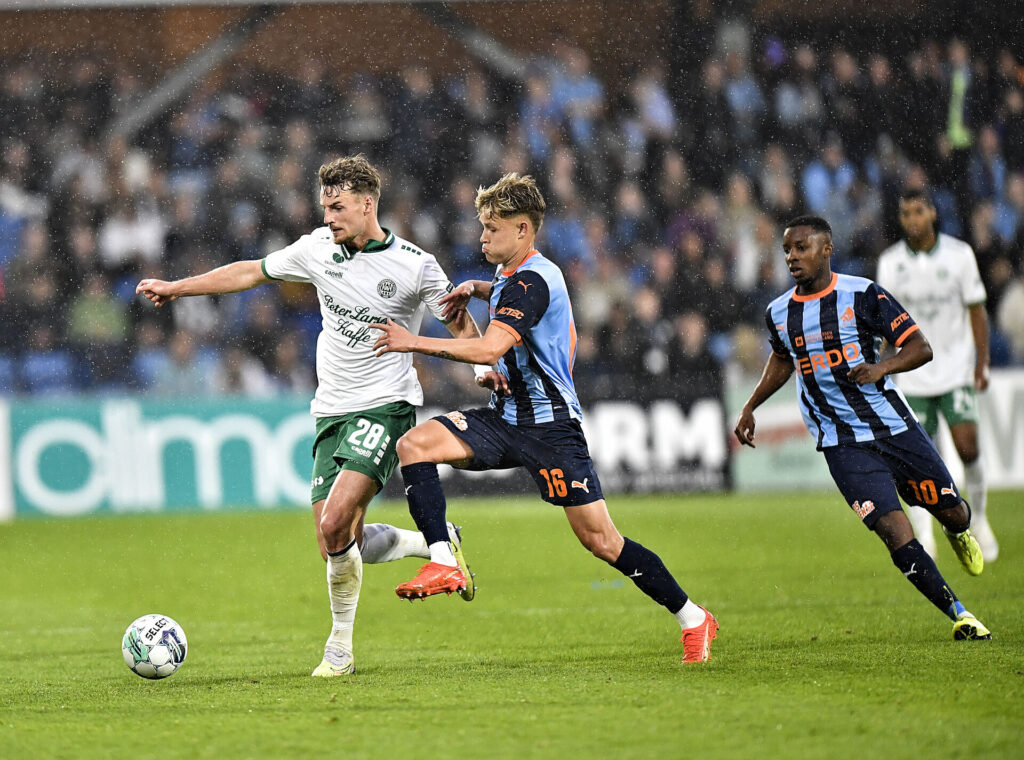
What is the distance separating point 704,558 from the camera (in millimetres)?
10156

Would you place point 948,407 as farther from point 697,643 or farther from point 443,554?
point 443,554

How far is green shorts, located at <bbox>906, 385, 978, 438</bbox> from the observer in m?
8.91

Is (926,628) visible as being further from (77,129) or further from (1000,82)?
(77,129)

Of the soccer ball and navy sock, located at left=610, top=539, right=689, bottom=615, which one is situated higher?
navy sock, located at left=610, top=539, right=689, bottom=615

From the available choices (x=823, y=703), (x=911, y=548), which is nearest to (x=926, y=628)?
(x=911, y=548)

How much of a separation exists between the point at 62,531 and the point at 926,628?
8.69 metres

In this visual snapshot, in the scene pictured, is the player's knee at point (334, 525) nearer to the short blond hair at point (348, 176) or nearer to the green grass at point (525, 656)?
the green grass at point (525, 656)

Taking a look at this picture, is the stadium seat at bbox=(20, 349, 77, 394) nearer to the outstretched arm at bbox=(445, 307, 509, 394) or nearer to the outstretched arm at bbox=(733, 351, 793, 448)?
the outstretched arm at bbox=(445, 307, 509, 394)

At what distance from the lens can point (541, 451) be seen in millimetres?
5738

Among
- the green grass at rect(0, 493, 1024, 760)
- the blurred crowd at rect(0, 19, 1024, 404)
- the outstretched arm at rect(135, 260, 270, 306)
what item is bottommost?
the green grass at rect(0, 493, 1024, 760)

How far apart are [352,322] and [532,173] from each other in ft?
37.0

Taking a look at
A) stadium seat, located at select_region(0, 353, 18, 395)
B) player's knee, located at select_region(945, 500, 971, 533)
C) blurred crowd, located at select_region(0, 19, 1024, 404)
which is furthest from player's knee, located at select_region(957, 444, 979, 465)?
stadium seat, located at select_region(0, 353, 18, 395)

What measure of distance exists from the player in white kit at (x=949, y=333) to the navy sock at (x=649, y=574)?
11.3ft

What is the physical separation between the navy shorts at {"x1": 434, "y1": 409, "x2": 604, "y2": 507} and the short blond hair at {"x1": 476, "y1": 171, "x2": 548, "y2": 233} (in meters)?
0.83
